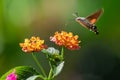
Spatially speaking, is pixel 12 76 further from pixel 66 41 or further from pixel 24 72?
pixel 66 41

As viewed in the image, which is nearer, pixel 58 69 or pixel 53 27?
pixel 58 69

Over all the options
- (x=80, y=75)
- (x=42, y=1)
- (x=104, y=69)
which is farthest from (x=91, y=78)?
(x=42, y=1)

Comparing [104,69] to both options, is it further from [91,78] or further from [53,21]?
[53,21]

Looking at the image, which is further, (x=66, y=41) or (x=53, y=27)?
(x=53, y=27)

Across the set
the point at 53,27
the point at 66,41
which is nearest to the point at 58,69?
the point at 66,41

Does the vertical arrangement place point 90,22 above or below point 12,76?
above

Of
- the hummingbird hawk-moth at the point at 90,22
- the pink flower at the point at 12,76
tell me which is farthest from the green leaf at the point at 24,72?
the hummingbird hawk-moth at the point at 90,22

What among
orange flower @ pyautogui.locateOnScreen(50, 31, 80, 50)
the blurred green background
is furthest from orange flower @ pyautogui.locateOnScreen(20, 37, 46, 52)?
the blurred green background

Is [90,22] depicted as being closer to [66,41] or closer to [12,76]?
[66,41]

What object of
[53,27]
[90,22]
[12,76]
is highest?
[53,27]

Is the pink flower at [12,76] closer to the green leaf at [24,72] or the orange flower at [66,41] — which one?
the green leaf at [24,72]
